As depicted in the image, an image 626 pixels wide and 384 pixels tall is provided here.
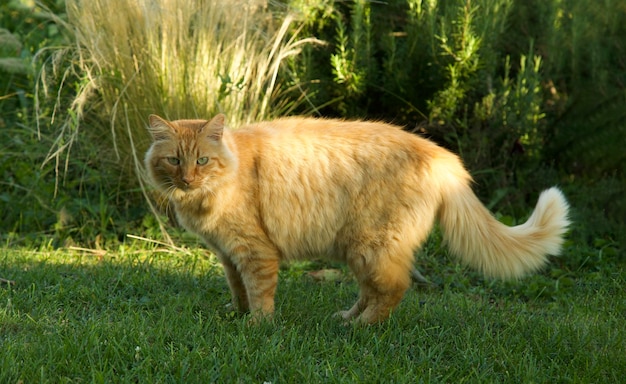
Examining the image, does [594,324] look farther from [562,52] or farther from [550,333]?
[562,52]

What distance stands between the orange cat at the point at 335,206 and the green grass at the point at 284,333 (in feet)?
0.97

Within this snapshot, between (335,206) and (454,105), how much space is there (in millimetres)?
2401

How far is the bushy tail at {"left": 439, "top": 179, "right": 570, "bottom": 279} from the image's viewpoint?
13.3 ft

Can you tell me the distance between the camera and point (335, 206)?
13.5ft

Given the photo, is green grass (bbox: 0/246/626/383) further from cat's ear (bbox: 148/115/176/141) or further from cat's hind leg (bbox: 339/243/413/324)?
cat's ear (bbox: 148/115/176/141)

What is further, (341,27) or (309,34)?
(309,34)

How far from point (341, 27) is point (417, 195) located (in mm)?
2498

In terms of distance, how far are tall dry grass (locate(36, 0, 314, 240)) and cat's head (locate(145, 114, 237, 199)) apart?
5.82 ft

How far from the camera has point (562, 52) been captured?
20.6 ft

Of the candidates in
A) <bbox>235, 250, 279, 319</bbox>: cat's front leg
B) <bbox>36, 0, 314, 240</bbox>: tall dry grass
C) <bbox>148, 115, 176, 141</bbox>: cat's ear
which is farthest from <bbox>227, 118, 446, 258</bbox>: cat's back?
<bbox>36, 0, 314, 240</bbox>: tall dry grass

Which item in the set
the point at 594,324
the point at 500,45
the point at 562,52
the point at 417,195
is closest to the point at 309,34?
the point at 500,45

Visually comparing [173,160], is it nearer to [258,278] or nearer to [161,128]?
[161,128]

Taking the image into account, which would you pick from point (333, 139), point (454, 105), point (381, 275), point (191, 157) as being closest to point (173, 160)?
point (191, 157)

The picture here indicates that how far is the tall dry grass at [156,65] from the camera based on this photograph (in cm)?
597
